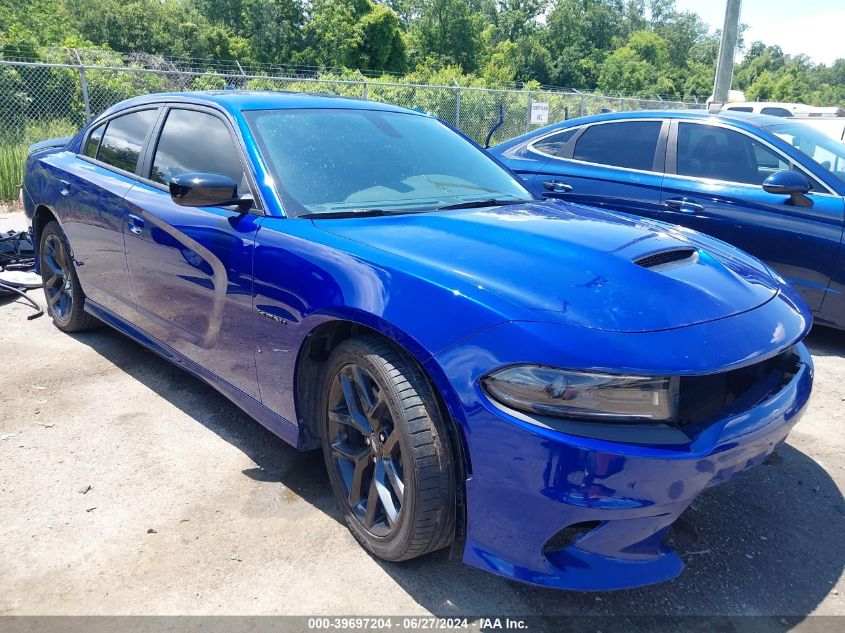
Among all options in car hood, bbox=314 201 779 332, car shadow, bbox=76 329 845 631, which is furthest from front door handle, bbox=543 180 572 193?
car shadow, bbox=76 329 845 631

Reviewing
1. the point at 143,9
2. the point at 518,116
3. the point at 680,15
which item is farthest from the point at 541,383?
the point at 680,15

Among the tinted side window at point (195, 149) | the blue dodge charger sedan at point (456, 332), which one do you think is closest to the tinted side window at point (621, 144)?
the blue dodge charger sedan at point (456, 332)

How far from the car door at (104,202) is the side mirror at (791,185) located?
3862mm

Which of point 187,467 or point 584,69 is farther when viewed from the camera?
point 584,69

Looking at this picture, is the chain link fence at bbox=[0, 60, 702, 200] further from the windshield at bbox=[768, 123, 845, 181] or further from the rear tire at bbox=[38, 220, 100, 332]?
the windshield at bbox=[768, 123, 845, 181]

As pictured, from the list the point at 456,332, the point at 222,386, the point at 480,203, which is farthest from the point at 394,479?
the point at 480,203

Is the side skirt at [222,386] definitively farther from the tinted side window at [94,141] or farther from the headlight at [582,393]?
the headlight at [582,393]

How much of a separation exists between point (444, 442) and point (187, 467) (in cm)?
154

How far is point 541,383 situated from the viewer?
188 centimetres

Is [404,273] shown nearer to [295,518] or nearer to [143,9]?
[295,518]

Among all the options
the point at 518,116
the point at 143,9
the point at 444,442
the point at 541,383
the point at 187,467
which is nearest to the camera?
the point at 541,383

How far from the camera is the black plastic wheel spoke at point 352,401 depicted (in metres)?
2.37

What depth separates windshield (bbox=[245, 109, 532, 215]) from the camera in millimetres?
2816

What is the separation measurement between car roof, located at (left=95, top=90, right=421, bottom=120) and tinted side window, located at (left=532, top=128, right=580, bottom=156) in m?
2.53
